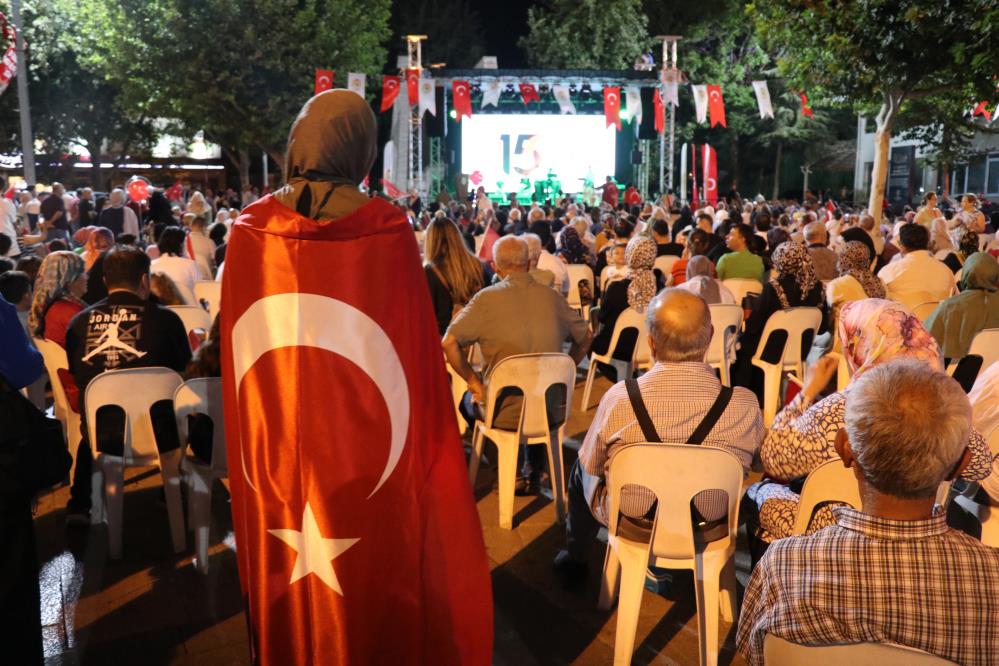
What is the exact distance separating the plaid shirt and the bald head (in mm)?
1414

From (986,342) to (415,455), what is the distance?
13.4 ft

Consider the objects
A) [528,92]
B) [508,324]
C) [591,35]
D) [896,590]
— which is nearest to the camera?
[896,590]

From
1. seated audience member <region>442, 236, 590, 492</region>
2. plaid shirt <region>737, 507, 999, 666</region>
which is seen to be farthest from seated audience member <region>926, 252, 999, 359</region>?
plaid shirt <region>737, 507, 999, 666</region>

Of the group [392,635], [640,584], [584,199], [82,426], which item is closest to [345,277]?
[392,635]

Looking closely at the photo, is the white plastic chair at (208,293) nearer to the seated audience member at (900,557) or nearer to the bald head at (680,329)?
the bald head at (680,329)

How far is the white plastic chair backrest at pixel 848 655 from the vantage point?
1656 mm

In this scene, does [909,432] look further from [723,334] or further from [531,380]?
[723,334]

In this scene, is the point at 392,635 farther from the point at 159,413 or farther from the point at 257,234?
the point at 159,413

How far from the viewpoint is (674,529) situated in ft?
10.2

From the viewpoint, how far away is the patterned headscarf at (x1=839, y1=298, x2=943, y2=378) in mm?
3240

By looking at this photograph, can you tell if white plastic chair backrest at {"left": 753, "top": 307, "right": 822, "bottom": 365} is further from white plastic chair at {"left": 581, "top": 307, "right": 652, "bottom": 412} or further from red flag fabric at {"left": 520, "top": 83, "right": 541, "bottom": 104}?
red flag fabric at {"left": 520, "top": 83, "right": 541, "bottom": 104}

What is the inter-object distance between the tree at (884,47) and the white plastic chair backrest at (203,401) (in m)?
8.47

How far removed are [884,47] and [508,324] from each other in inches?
321

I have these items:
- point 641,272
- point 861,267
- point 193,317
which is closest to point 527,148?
point 641,272
